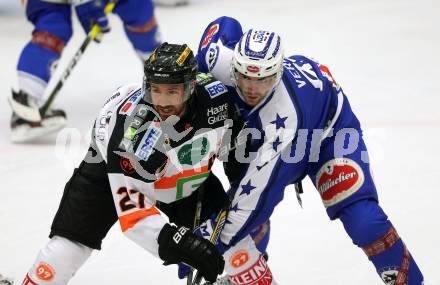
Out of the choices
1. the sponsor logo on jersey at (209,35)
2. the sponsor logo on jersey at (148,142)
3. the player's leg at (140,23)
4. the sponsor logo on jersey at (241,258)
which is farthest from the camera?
the player's leg at (140,23)

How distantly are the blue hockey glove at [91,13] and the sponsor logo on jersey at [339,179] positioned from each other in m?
2.46

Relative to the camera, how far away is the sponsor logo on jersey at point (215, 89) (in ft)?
9.87

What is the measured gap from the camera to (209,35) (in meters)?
3.28

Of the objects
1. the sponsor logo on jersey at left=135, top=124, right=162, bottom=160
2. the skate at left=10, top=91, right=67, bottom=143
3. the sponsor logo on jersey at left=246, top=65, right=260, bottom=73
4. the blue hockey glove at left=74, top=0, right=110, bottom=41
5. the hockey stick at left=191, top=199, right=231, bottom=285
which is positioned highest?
the sponsor logo on jersey at left=246, top=65, right=260, bottom=73

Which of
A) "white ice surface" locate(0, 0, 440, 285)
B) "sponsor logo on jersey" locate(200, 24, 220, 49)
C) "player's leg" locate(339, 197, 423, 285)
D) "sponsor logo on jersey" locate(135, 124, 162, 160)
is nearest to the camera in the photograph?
"sponsor logo on jersey" locate(135, 124, 162, 160)

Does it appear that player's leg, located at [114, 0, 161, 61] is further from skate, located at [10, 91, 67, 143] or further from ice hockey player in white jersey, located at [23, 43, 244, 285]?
ice hockey player in white jersey, located at [23, 43, 244, 285]

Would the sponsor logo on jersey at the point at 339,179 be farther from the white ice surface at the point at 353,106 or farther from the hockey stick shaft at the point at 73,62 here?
the hockey stick shaft at the point at 73,62

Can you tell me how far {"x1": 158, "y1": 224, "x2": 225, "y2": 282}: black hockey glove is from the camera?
2.84m

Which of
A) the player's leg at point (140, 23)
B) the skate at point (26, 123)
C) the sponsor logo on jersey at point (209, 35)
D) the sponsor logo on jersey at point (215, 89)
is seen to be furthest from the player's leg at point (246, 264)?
the player's leg at point (140, 23)

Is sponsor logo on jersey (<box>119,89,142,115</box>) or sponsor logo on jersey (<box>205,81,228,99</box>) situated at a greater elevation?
sponsor logo on jersey (<box>205,81,228,99</box>)

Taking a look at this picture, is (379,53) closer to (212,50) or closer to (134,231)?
(212,50)

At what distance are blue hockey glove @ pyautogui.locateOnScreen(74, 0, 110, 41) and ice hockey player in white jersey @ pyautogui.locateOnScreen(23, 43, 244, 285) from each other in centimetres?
222

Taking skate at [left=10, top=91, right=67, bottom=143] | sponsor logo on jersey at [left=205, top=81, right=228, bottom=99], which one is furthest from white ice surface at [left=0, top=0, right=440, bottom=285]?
sponsor logo on jersey at [left=205, top=81, right=228, bottom=99]

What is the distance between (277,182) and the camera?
3.05 m
